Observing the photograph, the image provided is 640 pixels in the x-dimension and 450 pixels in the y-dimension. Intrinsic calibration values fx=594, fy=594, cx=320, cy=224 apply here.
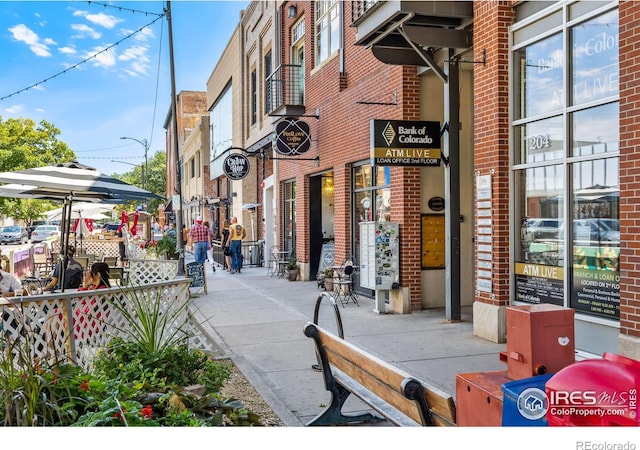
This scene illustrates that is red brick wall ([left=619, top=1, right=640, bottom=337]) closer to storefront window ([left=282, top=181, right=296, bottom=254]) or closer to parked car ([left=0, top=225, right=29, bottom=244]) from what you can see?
storefront window ([left=282, top=181, right=296, bottom=254])

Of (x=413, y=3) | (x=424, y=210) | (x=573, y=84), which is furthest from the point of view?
(x=424, y=210)

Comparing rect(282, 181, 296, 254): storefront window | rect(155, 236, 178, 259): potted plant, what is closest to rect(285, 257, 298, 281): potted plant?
rect(282, 181, 296, 254): storefront window

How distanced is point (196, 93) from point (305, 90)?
4230cm

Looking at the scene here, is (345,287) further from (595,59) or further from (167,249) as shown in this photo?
(595,59)

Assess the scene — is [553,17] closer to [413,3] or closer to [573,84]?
[573,84]

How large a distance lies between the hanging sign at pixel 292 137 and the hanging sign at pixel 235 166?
3.97 meters

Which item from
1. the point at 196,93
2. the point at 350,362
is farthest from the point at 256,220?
the point at 196,93

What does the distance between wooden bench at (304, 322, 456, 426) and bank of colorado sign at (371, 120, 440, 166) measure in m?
5.08

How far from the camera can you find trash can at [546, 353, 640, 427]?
247cm

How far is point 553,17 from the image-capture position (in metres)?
7.39

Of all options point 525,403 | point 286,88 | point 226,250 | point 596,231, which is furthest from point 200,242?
point 525,403

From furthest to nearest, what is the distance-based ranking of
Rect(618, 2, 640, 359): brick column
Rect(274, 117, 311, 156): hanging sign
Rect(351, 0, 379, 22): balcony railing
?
Rect(274, 117, 311, 156): hanging sign → Rect(351, 0, 379, 22): balcony railing → Rect(618, 2, 640, 359): brick column

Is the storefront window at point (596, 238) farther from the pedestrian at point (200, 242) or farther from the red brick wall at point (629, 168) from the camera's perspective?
the pedestrian at point (200, 242)

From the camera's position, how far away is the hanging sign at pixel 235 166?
64.0 ft
